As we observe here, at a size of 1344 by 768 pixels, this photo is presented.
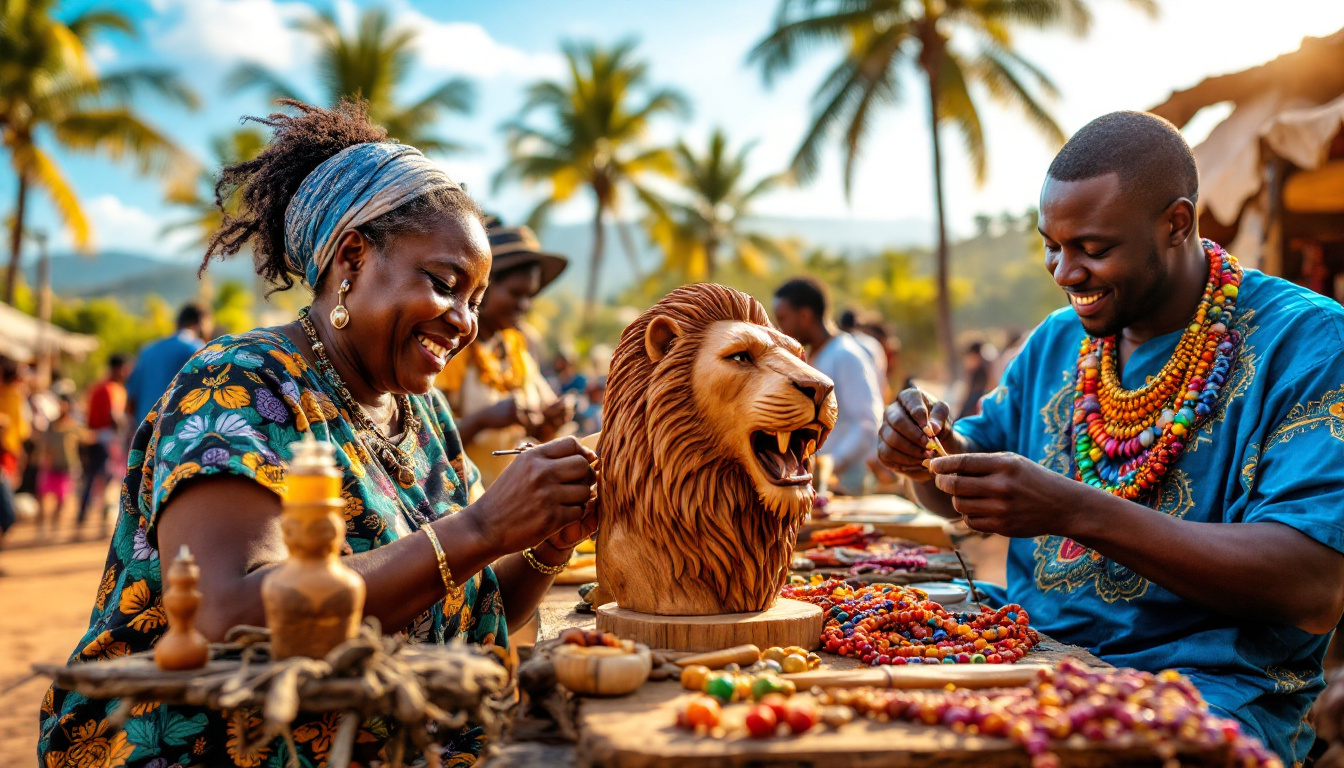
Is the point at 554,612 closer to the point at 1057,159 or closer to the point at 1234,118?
the point at 1057,159

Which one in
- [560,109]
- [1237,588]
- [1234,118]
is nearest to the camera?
[1237,588]

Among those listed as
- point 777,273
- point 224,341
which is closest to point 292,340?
point 224,341

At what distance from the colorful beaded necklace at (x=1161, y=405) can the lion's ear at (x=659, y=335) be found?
116cm

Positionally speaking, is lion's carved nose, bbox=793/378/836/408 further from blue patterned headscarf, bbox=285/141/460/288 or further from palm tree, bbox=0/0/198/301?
palm tree, bbox=0/0/198/301

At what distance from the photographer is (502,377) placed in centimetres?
513

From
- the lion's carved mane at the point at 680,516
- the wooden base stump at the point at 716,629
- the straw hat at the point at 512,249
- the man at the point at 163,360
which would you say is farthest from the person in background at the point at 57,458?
the wooden base stump at the point at 716,629

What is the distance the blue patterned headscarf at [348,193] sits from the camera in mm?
2197

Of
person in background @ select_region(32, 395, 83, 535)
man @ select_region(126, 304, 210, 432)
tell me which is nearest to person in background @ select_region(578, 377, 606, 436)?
man @ select_region(126, 304, 210, 432)

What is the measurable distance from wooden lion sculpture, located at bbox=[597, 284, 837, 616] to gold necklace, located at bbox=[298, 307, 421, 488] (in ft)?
1.70

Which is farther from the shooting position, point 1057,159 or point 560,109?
point 560,109

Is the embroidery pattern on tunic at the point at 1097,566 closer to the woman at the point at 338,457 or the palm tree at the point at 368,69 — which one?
the woman at the point at 338,457

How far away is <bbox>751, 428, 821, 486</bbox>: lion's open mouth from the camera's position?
6.96 feet

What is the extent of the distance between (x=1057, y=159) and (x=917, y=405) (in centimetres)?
75

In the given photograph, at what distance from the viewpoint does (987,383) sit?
35.3 feet
